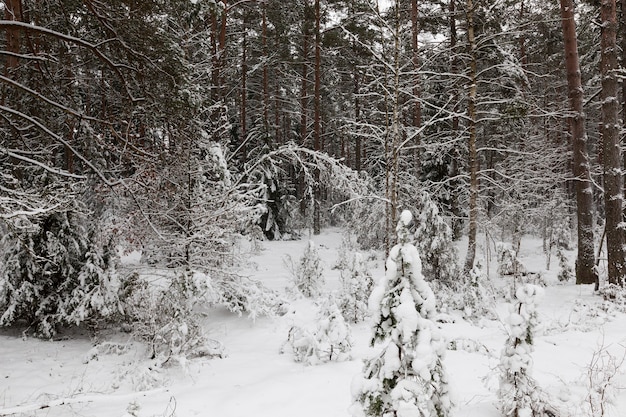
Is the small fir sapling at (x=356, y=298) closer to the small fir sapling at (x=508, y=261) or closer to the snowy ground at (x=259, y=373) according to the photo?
the snowy ground at (x=259, y=373)

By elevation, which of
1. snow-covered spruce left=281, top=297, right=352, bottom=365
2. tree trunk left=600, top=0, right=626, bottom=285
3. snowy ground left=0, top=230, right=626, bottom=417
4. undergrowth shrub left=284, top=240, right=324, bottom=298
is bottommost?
snowy ground left=0, top=230, right=626, bottom=417

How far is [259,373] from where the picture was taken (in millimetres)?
5512

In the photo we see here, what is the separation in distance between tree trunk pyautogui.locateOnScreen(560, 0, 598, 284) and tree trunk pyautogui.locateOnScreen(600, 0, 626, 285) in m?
0.80

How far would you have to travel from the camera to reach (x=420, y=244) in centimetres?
955

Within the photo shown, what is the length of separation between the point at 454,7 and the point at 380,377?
15.7 metres

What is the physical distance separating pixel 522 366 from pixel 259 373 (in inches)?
133

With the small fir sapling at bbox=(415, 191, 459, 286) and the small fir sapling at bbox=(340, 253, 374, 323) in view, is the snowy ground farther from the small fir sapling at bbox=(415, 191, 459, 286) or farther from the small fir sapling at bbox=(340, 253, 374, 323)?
the small fir sapling at bbox=(415, 191, 459, 286)

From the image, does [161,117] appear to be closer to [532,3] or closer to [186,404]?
[186,404]

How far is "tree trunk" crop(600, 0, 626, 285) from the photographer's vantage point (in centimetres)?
846

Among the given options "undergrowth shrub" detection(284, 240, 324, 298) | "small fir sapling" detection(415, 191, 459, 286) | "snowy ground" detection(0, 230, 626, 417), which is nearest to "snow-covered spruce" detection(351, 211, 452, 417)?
"snowy ground" detection(0, 230, 626, 417)

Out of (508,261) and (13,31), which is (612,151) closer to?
(508,261)

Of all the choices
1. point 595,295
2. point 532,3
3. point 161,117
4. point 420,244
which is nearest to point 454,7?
point 532,3

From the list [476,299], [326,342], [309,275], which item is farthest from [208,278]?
[476,299]

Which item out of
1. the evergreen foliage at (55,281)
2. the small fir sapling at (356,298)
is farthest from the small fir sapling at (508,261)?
the evergreen foliage at (55,281)
